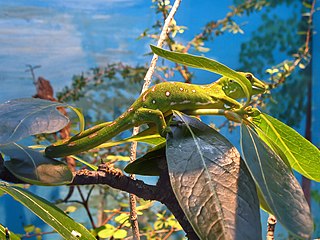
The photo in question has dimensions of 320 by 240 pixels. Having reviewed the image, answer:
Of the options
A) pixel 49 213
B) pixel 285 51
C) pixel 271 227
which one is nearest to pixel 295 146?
pixel 271 227

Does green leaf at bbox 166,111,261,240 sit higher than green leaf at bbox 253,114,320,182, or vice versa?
green leaf at bbox 253,114,320,182

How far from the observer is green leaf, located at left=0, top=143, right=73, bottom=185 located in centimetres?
38

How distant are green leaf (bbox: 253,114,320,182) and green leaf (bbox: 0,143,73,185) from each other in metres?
0.18

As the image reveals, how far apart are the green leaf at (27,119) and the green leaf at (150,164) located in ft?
0.22

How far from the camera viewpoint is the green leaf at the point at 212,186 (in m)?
0.30

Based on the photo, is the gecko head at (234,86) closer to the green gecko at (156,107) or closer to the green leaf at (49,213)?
the green gecko at (156,107)

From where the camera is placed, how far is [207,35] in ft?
6.72

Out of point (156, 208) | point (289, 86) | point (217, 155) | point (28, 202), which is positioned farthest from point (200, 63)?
point (289, 86)

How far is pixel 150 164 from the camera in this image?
Answer: 15.7 inches

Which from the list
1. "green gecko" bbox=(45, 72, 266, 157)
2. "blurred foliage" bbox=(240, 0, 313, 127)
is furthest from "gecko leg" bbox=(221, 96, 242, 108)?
"blurred foliage" bbox=(240, 0, 313, 127)

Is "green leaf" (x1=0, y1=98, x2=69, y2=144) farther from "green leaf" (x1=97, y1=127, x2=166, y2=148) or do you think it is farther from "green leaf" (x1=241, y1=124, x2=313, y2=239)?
"green leaf" (x1=241, y1=124, x2=313, y2=239)

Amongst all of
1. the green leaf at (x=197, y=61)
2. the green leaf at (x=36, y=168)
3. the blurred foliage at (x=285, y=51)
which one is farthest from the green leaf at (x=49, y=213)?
the blurred foliage at (x=285, y=51)

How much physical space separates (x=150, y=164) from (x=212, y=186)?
87 mm

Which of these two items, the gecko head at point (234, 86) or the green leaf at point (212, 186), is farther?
the gecko head at point (234, 86)
